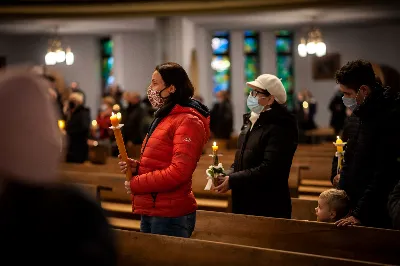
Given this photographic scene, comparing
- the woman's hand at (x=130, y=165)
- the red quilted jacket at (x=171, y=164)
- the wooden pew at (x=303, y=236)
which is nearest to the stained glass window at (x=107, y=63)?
the wooden pew at (x=303, y=236)

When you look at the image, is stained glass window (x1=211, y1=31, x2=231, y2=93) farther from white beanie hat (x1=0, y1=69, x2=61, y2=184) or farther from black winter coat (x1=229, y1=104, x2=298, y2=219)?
white beanie hat (x1=0, y1=69, x2=61, y2=184)

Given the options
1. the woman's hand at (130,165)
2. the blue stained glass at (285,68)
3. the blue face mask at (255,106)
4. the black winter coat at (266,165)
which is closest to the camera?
the woman's hand at (130,165)

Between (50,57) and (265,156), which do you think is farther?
(50,57)

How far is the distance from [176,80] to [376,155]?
129cm

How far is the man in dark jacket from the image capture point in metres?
3.28

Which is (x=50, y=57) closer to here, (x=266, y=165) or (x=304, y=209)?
(x=304, y=209)

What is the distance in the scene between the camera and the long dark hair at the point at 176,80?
11.1ft

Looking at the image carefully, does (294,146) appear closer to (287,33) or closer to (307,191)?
(307,191)

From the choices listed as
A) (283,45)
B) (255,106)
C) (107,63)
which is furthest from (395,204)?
(107,63)

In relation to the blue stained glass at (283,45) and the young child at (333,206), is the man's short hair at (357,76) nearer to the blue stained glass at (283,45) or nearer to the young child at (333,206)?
the young child at (333,206)

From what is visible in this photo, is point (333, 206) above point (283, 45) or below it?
below

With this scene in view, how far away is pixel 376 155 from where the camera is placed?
3.31 metres

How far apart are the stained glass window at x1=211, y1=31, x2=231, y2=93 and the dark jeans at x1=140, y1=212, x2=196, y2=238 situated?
47.2 feet

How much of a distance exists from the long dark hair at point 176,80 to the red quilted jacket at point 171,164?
0.22ft
